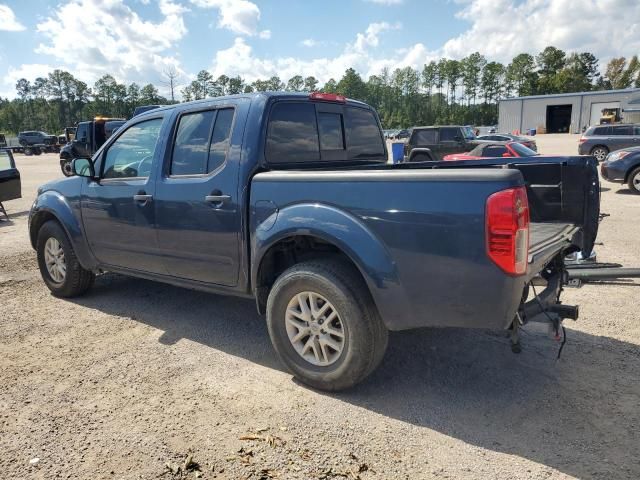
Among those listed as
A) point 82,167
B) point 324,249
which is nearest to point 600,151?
point 324,249

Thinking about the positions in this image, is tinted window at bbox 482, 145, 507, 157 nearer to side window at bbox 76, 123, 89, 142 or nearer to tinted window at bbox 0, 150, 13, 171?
tinted window at bbox 0, 150, 13, 171

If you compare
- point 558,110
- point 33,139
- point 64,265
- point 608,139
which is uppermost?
point 558,110

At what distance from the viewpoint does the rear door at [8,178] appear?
1073 centimetres

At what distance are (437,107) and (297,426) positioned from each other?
375 feet

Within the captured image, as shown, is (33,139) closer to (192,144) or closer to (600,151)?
(600,151)

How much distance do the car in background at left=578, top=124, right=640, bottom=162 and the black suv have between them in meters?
5.58

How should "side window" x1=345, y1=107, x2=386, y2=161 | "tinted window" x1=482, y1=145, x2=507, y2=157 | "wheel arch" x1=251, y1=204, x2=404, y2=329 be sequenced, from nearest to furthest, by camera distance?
1. "wheel arch" x1=251, y1=204, x2=404, y2=329
2. "side window" x1=345, y1=107, x2=386, y2=161
3. "tinted window" x1=482, y1=145, x2=507, y2=157

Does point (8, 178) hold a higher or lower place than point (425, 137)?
lower

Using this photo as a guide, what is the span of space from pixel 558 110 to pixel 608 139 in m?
52.4

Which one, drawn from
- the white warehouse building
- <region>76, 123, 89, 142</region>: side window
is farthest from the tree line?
<region>76, 123, 89, 142</region>: side window

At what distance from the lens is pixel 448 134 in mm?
17922

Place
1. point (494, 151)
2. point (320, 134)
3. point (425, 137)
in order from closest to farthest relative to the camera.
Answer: point (320, 134)
point (494, 151)
point (425, 137)

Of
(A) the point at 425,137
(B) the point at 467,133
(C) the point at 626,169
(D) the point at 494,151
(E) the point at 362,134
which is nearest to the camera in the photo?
(E) the point at 362,134

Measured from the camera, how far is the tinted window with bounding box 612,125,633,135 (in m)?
19.5
